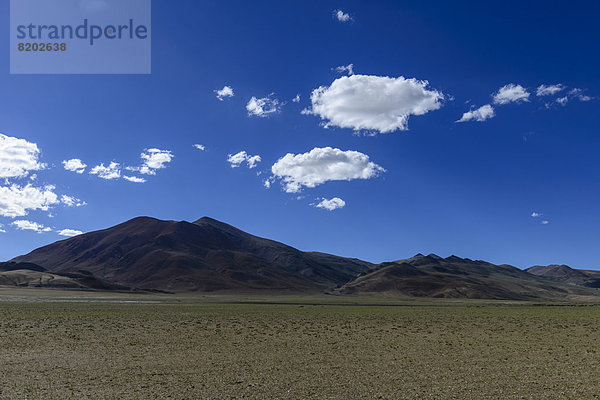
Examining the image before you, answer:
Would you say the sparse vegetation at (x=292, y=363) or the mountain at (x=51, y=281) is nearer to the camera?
the sparse vegetation at (x=292, y=363)

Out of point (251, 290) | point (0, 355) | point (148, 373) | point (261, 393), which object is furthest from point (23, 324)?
point (251, 290)

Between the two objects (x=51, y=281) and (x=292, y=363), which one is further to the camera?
Result: (x=51, y=281)

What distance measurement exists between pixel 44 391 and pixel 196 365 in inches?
288

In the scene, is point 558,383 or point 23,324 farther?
point 23,324

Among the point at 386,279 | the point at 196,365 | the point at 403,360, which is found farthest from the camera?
the point at 386,279

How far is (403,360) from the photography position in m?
25.4

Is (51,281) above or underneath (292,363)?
underneath

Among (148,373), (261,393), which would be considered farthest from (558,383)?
(148,373)

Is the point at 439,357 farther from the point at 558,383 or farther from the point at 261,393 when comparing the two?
the point at 261,393

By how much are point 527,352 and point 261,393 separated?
18.6 meters

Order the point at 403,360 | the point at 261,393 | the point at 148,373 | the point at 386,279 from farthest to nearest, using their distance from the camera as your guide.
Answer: the point at 386,279 → the point at 403,360 → the point at 148,373 → the point at 261,393

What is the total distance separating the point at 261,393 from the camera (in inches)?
716

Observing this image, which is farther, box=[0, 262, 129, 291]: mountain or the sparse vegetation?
box=[0, 262, 129, 291]: mountain

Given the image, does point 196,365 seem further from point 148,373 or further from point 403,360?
point 403,360
